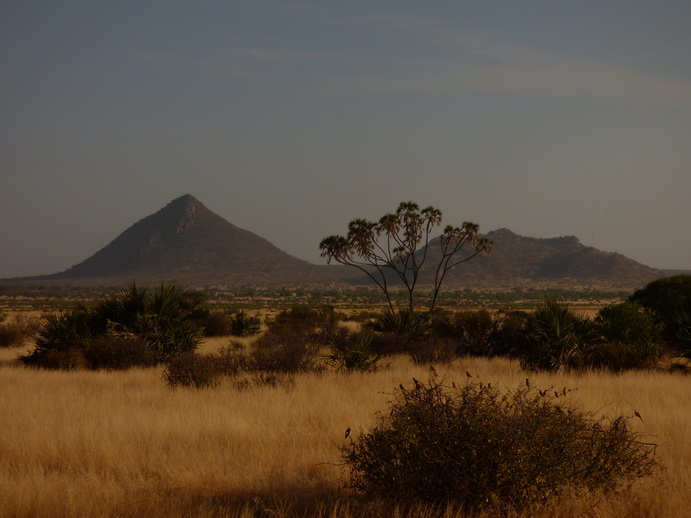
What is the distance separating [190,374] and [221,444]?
5913 mm

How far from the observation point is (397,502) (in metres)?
5.73

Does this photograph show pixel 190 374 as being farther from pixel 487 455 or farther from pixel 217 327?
pixel 217 327

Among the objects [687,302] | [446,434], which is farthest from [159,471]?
[687,302]

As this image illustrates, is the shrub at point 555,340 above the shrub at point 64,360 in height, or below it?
above

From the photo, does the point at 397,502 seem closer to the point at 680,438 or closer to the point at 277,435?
the point at 277,435

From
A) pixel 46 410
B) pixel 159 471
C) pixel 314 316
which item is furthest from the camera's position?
pixel 314 316

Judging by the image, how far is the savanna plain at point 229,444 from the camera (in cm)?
592

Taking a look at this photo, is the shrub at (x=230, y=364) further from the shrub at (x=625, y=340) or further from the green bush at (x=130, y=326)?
the shrub at (x=625, y=340)

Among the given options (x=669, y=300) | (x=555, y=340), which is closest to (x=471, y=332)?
(x=555, y=340)

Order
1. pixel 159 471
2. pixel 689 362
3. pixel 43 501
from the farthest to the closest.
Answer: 1. pixel 689 362
2. pixel 159 471
3. pixel 43 501

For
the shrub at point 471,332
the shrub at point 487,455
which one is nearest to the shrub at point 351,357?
the shrub at point 471,332

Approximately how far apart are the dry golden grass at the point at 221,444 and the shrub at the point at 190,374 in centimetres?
30

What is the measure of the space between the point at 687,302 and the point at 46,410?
18.1 metres

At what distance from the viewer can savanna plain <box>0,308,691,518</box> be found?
592 cm
